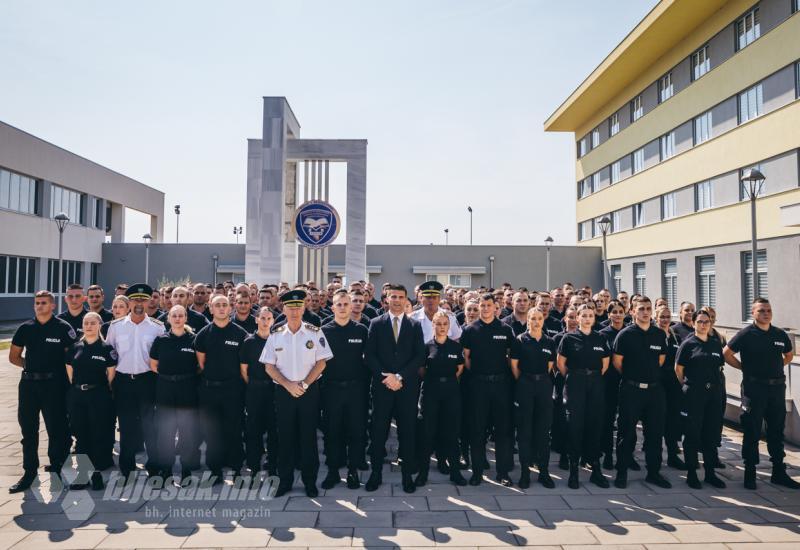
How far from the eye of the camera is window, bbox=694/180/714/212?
2048 cm

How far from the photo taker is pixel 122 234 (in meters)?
35.3

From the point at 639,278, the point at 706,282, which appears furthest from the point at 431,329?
the point at 639,278

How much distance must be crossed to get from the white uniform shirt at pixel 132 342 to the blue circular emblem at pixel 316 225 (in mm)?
8363

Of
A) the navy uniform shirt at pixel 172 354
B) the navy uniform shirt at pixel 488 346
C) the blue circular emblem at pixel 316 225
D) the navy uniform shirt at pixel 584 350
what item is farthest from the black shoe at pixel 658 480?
the blue circular emblem at pixel 316 225

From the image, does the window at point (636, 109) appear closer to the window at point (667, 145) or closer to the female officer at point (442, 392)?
the window at point (667, 145)

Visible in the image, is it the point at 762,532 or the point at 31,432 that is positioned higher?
the point at 31,432

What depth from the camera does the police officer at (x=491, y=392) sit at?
17.8 feet

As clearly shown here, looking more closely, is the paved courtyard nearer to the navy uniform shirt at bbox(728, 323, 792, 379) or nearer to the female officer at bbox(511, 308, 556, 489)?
the female officer at bbox(511, 308, 556, 489)

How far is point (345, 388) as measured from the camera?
207 inches

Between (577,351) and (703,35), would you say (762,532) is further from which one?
(703,35)

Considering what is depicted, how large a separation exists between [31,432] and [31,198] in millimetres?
27072

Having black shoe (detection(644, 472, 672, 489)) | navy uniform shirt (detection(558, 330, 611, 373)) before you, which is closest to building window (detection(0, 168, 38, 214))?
navy uniform shirt (detection(558, 330, 611, 373))

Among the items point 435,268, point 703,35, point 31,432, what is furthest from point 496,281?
point 31,432

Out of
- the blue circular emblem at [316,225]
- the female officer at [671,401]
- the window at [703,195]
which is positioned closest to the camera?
the female officer at [671,401]
